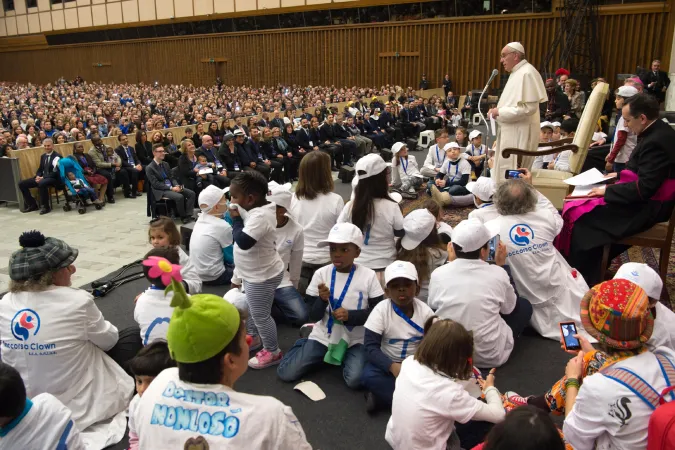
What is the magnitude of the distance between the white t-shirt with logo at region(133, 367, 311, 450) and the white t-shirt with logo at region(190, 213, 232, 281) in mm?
3457

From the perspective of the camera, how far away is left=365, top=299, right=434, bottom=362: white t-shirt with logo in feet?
9.54

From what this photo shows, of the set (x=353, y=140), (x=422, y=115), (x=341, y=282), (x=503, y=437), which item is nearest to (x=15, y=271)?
(x=341, y=282)

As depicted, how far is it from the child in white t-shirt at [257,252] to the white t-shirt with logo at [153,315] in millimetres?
511

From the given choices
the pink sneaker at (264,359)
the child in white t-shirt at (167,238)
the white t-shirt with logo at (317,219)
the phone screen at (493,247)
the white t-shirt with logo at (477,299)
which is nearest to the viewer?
the white t-shirt with logo at (477,299)

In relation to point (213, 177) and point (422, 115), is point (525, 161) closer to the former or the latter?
point (213, 177)

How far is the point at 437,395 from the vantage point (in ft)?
6.97

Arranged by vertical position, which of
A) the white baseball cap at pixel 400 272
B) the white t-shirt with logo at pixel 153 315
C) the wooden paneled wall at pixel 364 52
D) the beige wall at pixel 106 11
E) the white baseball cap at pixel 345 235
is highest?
the beige wall at pixel 106 11

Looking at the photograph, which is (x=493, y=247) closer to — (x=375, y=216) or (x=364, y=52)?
(x=375, y=216)

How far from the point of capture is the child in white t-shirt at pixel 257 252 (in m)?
3.14

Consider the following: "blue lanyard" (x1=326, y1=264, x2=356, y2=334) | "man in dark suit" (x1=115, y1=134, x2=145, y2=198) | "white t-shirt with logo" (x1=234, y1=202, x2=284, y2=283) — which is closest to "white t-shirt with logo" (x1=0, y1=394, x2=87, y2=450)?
"white t-shirt with logo" (x1=234, y1=202, x2=284, y2=283)

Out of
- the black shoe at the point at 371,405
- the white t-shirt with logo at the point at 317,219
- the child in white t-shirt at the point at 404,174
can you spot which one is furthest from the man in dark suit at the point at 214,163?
the black shoe at the point at 371,405

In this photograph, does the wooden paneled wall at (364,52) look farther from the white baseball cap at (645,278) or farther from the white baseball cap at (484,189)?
the white baseball cap at (645,278)

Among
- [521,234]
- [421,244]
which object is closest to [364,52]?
[421,244]

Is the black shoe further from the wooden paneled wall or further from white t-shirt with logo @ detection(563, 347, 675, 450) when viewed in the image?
the wooden paneled wall
